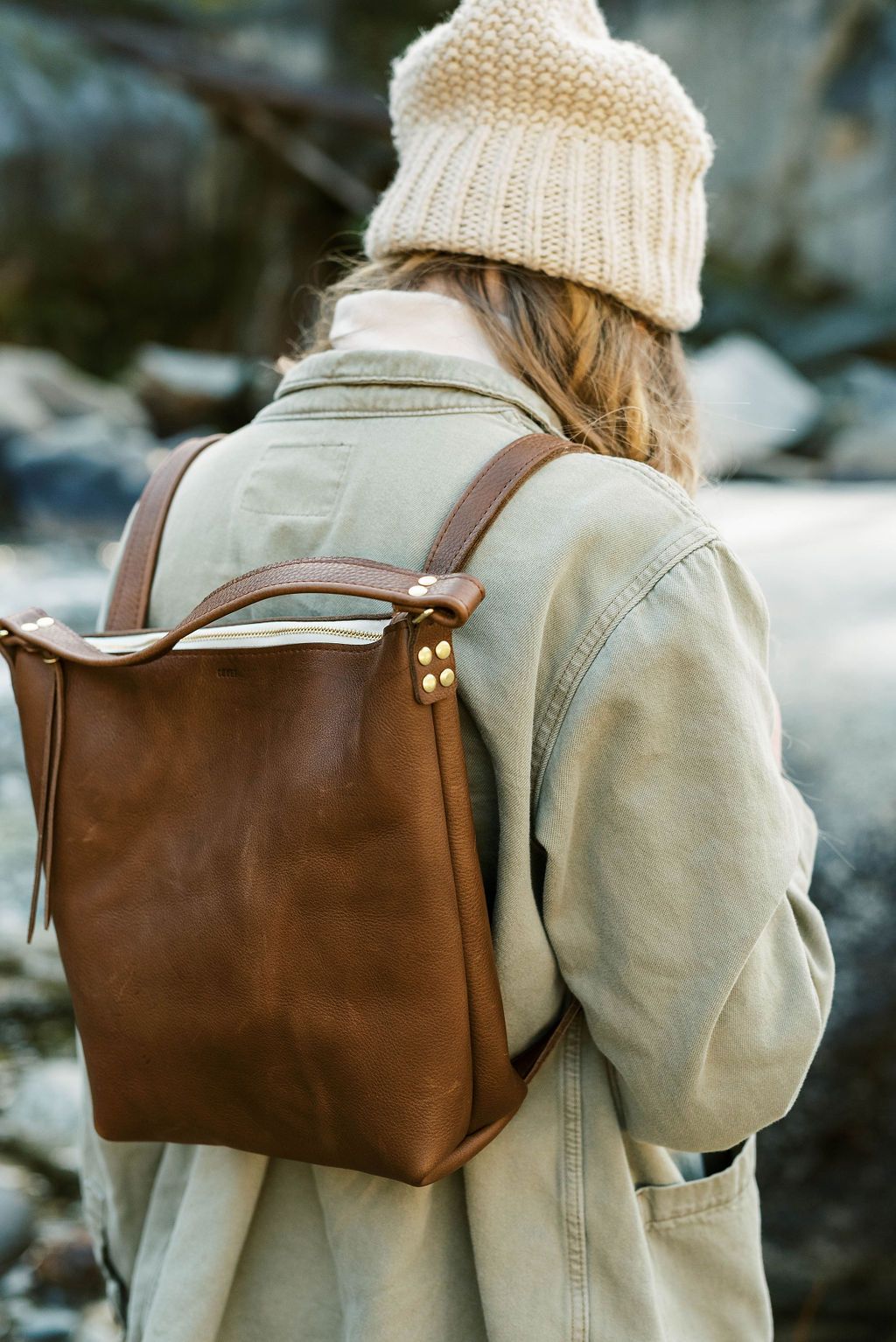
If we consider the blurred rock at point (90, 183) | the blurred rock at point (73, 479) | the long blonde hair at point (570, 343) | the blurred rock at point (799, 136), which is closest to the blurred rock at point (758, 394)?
the blurred rock at point (799, 136)

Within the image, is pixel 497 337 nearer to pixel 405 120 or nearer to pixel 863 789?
pixel 405 120

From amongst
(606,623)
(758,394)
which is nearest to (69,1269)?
(606,623)

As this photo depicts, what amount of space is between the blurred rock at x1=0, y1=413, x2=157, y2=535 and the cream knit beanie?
6186 millimetres

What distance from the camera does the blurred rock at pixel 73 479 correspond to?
23.7 ft

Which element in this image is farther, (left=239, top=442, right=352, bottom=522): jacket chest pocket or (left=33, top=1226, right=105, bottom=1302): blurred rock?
(left=33, top=1226, right=105, bottom=1302): blurred rock

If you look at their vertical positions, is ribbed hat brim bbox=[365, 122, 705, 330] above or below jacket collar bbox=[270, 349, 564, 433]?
above

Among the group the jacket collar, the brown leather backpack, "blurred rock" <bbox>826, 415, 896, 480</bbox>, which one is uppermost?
the jacket collar

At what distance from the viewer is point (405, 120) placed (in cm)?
125

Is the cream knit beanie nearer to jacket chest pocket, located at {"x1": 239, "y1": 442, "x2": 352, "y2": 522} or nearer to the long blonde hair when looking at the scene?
the long blonde hair

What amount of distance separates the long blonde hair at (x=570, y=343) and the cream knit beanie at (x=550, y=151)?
1.1 inches

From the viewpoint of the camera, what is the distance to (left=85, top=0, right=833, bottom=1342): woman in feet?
3.19

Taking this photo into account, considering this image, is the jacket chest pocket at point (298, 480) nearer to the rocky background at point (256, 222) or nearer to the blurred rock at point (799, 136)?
the rocky background at point (256, 222)

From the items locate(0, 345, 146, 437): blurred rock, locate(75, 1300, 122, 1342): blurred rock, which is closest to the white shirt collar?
locate(75, 1300, 122, 1342): blurred rock

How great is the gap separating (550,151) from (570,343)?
0.18m
